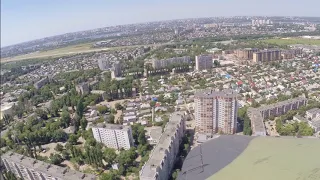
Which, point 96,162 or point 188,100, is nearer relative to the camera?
point 96,162

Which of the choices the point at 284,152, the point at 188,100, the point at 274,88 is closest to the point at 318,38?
the point at 274,88

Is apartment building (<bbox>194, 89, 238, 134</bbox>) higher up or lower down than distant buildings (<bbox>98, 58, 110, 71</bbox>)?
lower down

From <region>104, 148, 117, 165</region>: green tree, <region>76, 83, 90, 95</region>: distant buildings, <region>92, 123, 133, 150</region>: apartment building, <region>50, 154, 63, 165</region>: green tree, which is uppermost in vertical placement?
<region>76, 83, 90, 95</region>: distant buildings

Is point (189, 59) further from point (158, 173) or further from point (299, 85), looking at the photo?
point (158, 173)

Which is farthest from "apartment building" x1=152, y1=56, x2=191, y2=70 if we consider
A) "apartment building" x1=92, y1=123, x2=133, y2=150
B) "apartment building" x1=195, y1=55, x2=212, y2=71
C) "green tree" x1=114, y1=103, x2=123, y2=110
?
"apartment building" x1=92, y1=123, x2=133, y2=150

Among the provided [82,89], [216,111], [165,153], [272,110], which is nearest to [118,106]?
[82,89]

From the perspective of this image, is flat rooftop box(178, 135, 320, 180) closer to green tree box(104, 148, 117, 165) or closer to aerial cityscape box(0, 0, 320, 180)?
aerial cityscape box(0, 0, 320, 180)

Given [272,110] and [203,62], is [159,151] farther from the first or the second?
[203,62]
